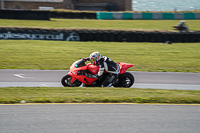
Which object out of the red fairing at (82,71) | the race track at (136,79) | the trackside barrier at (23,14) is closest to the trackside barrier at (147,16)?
the trackside barrier at (23,14)

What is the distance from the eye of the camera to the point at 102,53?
1972 cm

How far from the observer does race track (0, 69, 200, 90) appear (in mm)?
11399

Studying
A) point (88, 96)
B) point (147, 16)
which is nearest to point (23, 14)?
point (147, 16)

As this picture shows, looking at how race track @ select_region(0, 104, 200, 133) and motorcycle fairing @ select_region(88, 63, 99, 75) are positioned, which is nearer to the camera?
race track @ select_region(0, 104, 200, 133)

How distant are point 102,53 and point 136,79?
7085 mm

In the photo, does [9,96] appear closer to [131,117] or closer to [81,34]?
[131,117]

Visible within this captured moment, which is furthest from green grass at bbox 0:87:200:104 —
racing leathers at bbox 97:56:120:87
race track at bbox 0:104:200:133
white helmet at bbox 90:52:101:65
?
white helmet at bbox 90:52:101:65

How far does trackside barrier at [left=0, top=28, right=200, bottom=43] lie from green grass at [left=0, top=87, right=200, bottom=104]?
14.1m

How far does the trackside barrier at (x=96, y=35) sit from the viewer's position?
22516 mm

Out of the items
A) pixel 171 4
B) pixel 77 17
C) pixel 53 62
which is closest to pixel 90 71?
pixel 53 62

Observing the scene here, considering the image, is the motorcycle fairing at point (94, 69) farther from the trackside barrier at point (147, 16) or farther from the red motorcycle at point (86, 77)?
the trackside barrier at point (147, 16)

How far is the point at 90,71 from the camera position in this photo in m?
10.4

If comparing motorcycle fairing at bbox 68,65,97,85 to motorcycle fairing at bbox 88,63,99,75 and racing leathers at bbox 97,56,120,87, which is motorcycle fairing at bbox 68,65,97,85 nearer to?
motorcycle fairing at bbox 88,63,99,75

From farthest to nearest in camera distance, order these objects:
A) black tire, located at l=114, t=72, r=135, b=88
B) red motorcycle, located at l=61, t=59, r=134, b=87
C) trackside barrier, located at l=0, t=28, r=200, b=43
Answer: trackside barrier, located at l=0, t=28, r=200, b=43 → black tire, located at l=114, t=72, r=135, b=88 → red motorcycle, located at l=61, t=59, r=134, b=87
